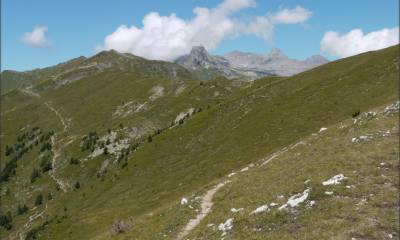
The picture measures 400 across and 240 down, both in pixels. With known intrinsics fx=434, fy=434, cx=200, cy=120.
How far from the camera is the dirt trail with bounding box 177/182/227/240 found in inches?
1296

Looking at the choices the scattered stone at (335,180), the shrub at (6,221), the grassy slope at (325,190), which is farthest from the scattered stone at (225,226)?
the shrub at (6,221)

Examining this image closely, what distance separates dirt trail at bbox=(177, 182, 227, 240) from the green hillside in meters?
0.61

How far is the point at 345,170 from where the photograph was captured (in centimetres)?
3247

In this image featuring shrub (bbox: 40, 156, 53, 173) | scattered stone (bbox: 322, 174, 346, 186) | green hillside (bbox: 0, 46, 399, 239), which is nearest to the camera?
scattered stone (bbox: 322, 174, 346, 186)

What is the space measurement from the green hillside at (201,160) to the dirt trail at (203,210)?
61cm

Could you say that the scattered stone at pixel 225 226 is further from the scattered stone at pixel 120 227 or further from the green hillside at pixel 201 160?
the scattered stone at pixel 120 227

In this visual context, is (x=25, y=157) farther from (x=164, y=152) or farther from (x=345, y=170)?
(x=345, y=170)

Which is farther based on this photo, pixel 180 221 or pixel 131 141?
pixel 131 141

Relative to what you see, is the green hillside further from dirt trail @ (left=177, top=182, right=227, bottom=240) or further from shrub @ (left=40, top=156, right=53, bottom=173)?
dirt trail @ (left=177, top=182, right=227, bottom=240)

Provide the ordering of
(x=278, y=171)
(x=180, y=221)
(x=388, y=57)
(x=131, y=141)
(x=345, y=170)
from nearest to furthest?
(x=345, y=170) → (x=180, y=221) → (x=278, y=171) → (x=388, y=57) → (x=131, y=141)

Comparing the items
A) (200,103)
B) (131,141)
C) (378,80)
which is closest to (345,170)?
(378,80)

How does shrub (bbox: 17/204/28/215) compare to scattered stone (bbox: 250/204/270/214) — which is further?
shrub (bbox: 17/204/28/215)

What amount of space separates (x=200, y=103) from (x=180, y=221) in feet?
351

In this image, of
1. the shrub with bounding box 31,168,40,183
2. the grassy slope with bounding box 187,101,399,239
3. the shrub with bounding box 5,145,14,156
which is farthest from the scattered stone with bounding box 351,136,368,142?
the shrub with bounding box 5,145,14,156
